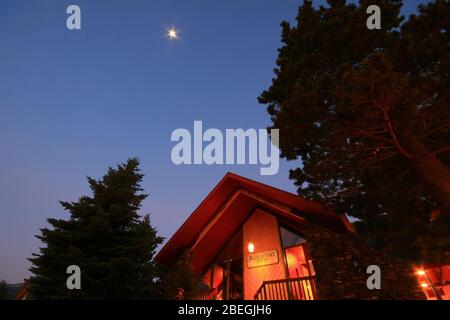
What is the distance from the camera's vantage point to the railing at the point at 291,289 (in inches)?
300

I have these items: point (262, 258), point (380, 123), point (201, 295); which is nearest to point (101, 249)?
point (201, 295)

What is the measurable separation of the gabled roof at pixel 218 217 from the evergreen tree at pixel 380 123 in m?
2.08

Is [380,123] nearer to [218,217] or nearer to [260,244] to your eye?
[260,244]

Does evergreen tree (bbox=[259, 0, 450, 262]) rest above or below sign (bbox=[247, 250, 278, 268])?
above

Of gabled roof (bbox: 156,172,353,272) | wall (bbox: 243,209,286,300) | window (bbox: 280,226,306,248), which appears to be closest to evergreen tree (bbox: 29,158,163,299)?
gabled roof (bbox: 156,172,353,272)

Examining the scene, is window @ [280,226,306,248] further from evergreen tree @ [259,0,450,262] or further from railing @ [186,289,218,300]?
railing @ [186,289,218,300]

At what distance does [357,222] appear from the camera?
8.63 m

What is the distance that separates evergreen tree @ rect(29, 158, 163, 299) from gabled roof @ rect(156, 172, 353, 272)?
4.27 feet

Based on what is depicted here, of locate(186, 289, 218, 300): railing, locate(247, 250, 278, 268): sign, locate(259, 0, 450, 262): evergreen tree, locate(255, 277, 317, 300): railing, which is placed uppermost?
locate(259, 0, 450, 262): evergreen tree

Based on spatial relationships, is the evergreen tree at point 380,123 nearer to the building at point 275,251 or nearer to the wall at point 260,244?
the building at point 275,251

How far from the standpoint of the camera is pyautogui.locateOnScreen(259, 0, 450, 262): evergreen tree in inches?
240

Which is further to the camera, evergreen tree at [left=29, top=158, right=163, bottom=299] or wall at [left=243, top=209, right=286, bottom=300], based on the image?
wall at [left=243, top=209, right=286, bottom=300]
